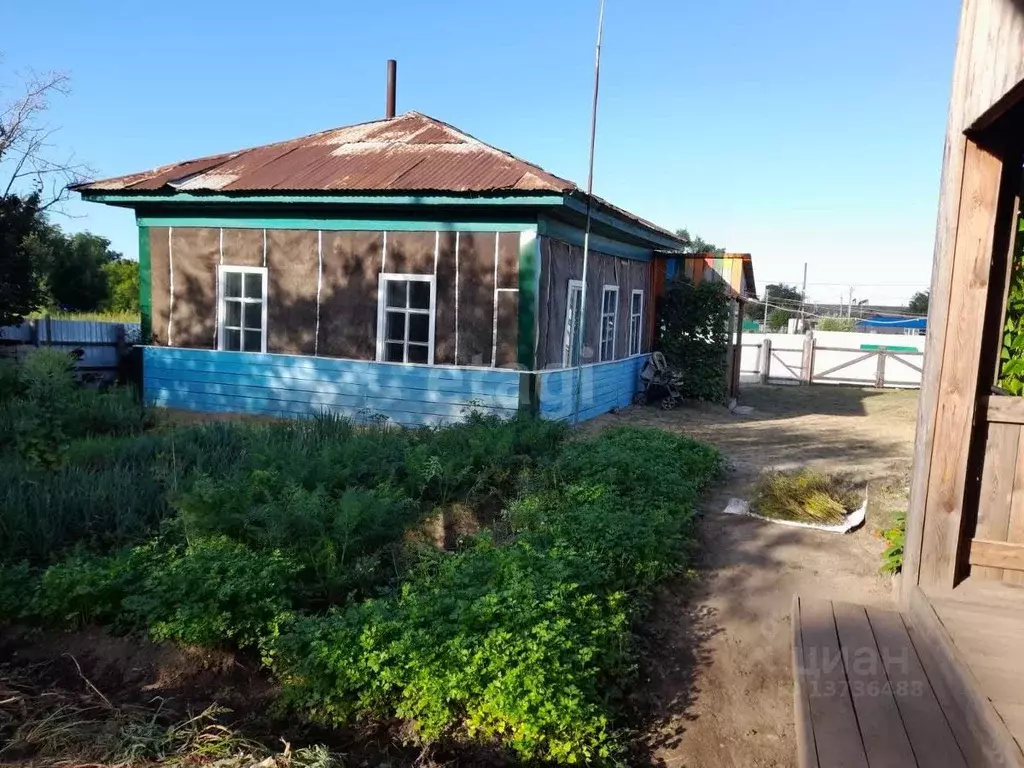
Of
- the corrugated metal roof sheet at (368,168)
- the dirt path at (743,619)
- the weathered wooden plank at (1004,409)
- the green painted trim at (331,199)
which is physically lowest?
the dirt path at (743,619)

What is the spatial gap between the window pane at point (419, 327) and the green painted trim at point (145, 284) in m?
4.30

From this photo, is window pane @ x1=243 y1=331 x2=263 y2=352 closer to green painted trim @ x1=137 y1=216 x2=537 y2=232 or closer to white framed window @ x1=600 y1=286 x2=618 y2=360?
green painted trim @ x1=137 y1=216 x2=537 y2=232

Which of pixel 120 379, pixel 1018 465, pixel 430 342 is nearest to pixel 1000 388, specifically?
pixel 1018 465

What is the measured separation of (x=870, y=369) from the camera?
20859 millimetres

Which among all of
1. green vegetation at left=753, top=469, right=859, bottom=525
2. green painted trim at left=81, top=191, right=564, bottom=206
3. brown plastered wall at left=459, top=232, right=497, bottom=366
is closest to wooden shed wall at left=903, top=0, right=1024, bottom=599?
green vegetation at left=753, top=469, right=859, bottom=525

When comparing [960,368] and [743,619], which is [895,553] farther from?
[960,368]

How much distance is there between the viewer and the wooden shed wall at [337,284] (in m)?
9.66

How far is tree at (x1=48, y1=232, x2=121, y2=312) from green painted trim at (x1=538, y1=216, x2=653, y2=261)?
61.5 ft

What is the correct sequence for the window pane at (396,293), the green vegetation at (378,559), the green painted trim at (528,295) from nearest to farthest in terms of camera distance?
the green vegetation at (378,559) → the green painted trim at (528,295) → the window pane at (396,293)

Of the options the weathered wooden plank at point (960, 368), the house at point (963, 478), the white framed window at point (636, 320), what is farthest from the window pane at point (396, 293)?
the weathered wooden plank at point (960, 368)

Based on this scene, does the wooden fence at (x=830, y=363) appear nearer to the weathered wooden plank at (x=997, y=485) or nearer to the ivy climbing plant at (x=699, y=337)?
the ivy climbing plant at (x=699, y=337)

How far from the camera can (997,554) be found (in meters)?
3.46

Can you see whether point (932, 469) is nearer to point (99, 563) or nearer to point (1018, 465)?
point (1018, 465)

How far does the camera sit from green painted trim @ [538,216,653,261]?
9602 millimetres
